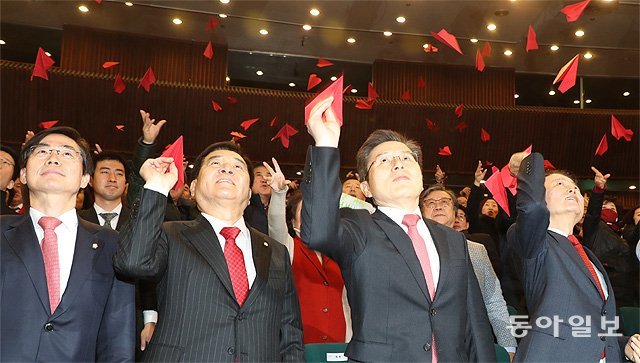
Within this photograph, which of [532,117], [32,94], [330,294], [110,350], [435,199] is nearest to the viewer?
[110,350]

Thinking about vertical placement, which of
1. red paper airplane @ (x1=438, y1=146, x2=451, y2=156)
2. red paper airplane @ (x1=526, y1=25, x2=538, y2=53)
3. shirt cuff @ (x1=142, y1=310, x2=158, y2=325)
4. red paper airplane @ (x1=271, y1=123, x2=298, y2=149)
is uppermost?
red paper airplane @ (x1=526, y1=25, x2=538, y2=53)

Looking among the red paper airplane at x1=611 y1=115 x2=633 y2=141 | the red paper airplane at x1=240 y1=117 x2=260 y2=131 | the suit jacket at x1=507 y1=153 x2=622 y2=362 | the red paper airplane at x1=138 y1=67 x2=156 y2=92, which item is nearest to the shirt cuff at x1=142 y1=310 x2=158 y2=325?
the suit jacket at x1=507 y1=153 x2=622 y2=362

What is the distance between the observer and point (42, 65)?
26.5ft

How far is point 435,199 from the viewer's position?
138 inches

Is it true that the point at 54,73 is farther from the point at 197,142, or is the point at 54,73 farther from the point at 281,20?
the point at 281,20

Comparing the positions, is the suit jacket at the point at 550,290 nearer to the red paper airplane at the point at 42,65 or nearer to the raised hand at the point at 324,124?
the raised hand at the point at 324,124

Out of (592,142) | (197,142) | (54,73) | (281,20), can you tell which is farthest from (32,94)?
(592,142)

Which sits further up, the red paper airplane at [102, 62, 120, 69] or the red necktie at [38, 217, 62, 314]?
the red paper airplane at [102, 62, 120, 69]

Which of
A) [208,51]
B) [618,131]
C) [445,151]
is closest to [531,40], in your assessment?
[445,151]

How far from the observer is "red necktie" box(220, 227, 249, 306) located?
6.70 ft

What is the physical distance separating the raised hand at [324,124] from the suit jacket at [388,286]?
Result: 0.10ft

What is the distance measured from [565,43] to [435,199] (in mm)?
7124

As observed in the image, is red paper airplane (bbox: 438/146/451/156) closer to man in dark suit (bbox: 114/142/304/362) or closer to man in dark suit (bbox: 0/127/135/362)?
man in dark suit (bbox: 114/142/304/362)

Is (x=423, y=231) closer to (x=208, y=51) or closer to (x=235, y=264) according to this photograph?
(x=235, y=264)
